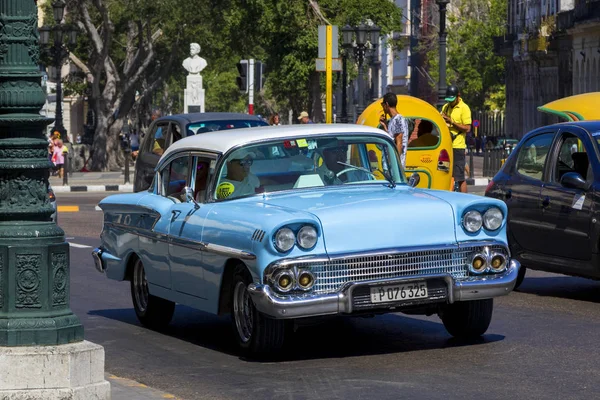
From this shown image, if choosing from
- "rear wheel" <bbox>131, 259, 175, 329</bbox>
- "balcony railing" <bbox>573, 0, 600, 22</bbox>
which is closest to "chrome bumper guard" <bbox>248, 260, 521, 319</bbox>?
"rear wheel" <bbox>131, 259, 175, 329</bbox>

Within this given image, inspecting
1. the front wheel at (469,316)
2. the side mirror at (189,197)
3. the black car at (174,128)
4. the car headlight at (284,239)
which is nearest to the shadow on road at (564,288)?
the front wheel at (469,316)

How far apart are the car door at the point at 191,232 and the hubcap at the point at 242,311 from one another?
0.43 metres

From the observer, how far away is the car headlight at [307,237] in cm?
970

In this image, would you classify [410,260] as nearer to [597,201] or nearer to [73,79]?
[597,201]

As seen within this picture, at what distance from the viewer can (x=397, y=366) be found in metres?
9.67

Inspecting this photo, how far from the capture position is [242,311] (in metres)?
10.2

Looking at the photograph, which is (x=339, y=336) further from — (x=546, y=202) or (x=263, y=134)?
(x=546, y=202)

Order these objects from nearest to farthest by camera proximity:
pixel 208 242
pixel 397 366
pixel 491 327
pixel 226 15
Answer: pixel 397 366
pixel 208 242
pixel 491 327
pixel 226 15

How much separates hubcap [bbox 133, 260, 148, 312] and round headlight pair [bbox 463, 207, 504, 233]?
3010 mm

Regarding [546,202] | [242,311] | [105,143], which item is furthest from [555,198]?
[105,143]

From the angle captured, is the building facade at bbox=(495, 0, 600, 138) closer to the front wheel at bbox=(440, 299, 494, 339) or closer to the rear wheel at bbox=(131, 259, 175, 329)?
the rear wheel at bbox=(131, 259, 175, 329)

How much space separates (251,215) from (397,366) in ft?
4.56

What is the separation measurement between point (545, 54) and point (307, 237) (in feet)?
232

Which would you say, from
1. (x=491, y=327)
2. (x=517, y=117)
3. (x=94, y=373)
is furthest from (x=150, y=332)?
(x=517, y=117)
